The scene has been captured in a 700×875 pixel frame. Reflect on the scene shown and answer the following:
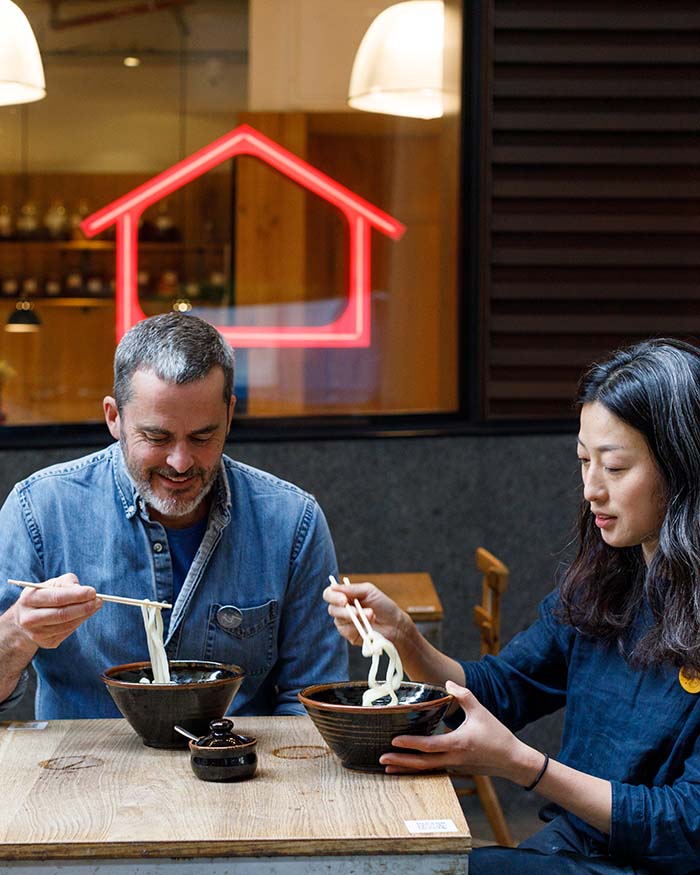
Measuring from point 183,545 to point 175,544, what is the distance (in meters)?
0.02

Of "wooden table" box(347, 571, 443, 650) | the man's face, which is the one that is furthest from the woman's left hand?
"wooden table" box(347, 571, 443, 650)

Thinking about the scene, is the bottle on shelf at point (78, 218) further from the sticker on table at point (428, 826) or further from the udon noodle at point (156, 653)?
the sticker on table at point (428, 826)

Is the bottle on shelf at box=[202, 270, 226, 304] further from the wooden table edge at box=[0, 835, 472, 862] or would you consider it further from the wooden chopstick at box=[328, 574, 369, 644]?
the wooden table edge at box=[0, 835, 472, 862]

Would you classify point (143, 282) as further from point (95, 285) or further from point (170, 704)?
point (170, 704)

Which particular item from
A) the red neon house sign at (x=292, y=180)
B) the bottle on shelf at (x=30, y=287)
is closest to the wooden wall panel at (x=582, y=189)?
the red neon house sign at (x=292, y=180)

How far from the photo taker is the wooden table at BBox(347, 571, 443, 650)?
3.75 m

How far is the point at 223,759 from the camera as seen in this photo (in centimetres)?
196

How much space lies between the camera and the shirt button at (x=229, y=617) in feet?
8.13

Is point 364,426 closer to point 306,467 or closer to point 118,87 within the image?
point 306,467

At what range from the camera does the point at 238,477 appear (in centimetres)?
262

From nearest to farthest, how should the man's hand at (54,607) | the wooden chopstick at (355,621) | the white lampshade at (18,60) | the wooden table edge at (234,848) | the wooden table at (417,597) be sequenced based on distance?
the wooden table edge at (234,848) < the man's hand at (54,607) < the wooden chopstick at (355,621) < the wooden table at (417,597) < the white lampshade at (18,60)

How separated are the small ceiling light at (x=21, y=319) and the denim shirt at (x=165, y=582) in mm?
2080

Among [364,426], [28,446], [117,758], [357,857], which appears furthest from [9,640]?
[364,426]

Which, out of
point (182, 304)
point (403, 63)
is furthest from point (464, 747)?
point (403, 63)
